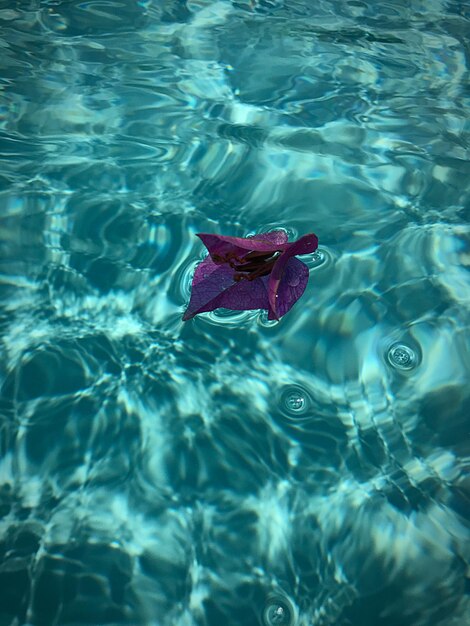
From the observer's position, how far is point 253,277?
176cm

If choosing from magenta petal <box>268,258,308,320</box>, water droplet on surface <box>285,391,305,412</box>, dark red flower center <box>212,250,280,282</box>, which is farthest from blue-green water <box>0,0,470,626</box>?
dark red flower center <box>212,250,280,282</box>

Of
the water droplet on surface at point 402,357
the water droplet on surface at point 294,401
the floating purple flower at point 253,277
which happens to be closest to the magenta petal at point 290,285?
the floating purple flower at point 253,277

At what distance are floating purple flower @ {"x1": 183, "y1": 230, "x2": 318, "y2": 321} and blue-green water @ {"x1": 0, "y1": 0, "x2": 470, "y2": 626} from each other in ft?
0.63

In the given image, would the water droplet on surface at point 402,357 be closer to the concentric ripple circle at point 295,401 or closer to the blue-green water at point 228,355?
the blue-green water at point 228,355

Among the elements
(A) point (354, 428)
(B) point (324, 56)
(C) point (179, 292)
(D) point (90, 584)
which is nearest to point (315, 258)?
(C) point (179, 292)

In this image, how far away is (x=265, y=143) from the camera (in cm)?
252

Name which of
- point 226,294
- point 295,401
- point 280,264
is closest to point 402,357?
point 295,401

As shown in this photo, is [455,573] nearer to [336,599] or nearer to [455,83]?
[336,599]

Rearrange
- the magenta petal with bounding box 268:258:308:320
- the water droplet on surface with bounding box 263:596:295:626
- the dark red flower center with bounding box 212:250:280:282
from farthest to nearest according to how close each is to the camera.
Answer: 1. the magenta petal with bounding box 268:258:308:320
2. the dark red flower center with bounding box 212:250:280:282
3. the water droplet on surface with bounding box 263:596:295:626

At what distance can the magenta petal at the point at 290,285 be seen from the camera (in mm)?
1808

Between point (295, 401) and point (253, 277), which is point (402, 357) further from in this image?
point (253, 277)

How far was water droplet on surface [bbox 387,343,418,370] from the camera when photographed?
189 centimetres

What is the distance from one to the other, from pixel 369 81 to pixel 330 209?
47.2 inches

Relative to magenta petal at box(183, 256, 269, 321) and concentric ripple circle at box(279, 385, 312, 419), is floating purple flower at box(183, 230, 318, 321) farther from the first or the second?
concentric ripple circle at box(279, 385, 312, 419)
